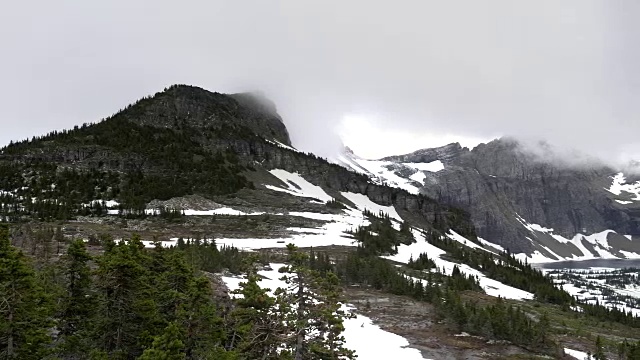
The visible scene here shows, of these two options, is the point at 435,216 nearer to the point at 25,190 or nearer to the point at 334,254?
the point at 334,254

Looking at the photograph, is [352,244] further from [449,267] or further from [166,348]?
[166,348]

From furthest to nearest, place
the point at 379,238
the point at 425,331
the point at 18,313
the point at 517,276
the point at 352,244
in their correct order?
the point at 379,238 < the point at 517,276 < the point at 352,244 < the point at 425,331 < the point at 18,313

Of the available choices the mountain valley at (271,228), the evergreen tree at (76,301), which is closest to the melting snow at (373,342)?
the mountain valley at (271,228)

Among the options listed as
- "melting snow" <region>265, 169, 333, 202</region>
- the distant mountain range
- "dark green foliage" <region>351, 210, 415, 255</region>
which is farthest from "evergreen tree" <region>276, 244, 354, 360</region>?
"melting snow" <region>265, 169, 333, 202</region>

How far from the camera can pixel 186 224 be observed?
7962 centimetres

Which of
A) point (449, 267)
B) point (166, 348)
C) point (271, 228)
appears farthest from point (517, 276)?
point (166, 348)

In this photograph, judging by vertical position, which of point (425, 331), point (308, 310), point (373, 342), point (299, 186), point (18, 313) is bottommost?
point (425, 331)

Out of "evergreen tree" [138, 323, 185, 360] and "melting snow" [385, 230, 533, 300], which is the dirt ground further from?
"melting snow" [385, 230, 533, 300]

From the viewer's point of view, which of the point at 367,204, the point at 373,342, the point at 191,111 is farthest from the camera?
the point at 191,111

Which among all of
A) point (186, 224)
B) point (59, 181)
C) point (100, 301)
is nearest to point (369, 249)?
point (186, 224)

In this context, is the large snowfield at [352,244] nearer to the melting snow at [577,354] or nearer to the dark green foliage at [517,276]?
the melting snow at [577,354]

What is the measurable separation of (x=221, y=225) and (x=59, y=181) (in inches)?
1756

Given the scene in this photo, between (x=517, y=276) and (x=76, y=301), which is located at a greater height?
(x=76, y=301)

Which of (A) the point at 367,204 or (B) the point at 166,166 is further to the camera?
(A) the point at 367,204
